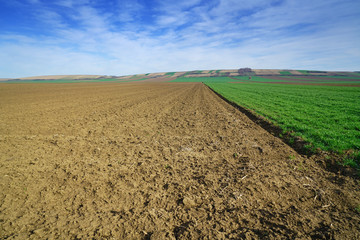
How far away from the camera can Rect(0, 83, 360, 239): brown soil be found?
2805mm

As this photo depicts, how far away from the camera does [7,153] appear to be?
5.50 m

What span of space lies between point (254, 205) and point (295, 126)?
6.63 meters

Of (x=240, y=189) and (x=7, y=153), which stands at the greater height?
(x=7, y=153)

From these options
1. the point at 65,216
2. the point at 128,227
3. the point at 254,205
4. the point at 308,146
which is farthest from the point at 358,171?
the point at 65,216

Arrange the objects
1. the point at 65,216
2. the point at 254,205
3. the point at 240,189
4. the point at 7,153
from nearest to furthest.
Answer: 1. the point at 65,216
2. the point at 254,205
3. the point at 240,189
4. the point at 7,153

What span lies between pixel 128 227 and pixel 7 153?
225 inches

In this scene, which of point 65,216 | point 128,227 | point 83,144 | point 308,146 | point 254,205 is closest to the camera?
point 128,227

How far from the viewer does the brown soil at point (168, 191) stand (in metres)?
2.80

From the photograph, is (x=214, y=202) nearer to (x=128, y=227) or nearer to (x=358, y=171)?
(x=128, y=227)

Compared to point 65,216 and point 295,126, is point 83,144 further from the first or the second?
point 295,126

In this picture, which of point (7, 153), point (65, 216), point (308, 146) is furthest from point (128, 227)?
point (308, 146)

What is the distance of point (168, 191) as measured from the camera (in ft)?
12.5

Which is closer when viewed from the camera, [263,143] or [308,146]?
[308,146]

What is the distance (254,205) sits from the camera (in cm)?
334
